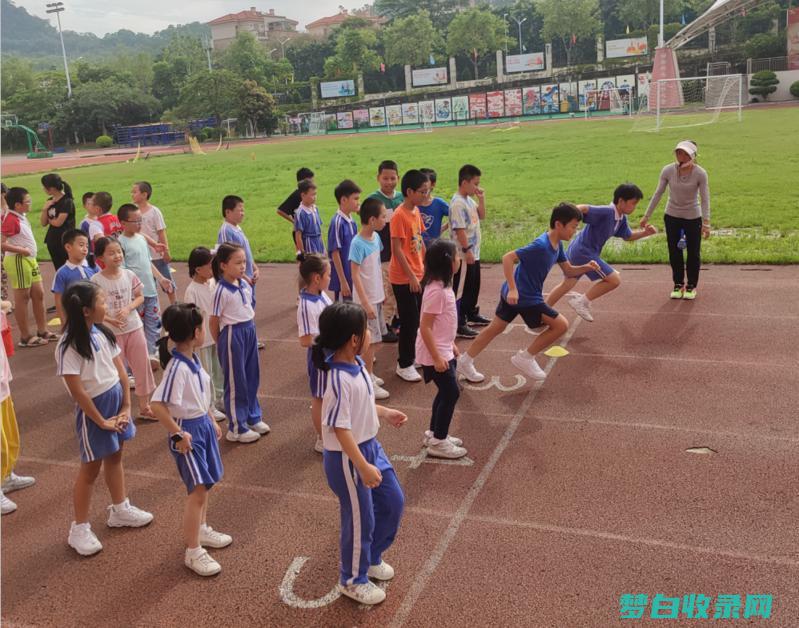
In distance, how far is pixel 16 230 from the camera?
914cm

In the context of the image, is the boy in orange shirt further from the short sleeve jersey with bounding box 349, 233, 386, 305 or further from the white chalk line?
the white chalk line

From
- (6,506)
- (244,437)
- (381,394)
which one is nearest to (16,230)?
(6,506)

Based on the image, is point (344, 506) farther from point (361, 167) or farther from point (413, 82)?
point (413, 82)

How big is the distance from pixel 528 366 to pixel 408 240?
178cm

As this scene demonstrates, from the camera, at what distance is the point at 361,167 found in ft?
96.5

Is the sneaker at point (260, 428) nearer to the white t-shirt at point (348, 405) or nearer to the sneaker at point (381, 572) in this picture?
the sneaker at point (381, 572)

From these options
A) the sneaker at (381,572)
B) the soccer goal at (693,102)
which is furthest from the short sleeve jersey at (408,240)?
the soccer goal at (693,102)

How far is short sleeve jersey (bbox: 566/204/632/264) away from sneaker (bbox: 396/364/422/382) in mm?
2498

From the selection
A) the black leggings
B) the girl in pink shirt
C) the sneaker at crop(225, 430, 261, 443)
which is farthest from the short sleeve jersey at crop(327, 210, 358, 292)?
the black leggings

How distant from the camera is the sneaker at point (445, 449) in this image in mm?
5629

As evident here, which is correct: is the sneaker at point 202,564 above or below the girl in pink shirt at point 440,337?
below

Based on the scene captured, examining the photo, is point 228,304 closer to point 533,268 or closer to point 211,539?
point 211,539

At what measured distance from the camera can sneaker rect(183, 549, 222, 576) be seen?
4328 millimetres

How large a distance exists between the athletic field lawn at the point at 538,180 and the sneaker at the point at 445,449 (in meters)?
7.37
